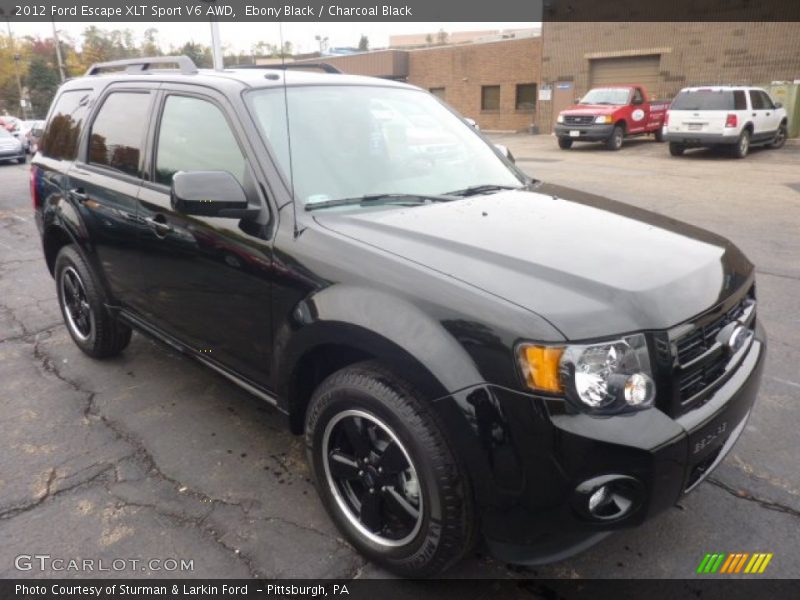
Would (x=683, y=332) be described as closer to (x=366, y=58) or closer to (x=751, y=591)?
(x=751, y=591)

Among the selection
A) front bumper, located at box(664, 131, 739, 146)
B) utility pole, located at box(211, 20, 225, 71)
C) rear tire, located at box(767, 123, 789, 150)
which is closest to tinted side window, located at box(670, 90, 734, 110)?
front bumper, located at box(664, 131, 739, 146)

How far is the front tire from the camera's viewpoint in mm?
2062

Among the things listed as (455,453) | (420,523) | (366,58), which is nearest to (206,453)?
(420,523)

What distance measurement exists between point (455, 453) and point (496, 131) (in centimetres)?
3285

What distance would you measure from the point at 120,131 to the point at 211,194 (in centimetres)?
158

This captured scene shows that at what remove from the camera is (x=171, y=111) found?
10.8 ft

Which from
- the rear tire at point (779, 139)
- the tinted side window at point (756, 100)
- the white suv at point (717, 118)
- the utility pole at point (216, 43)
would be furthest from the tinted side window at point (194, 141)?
the rear tire at point (779, 139)

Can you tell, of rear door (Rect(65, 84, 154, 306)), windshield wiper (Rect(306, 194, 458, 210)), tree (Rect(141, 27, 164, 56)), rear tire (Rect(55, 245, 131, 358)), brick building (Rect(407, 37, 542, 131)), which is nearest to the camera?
windshield wiper (Rect(306, 194, 458, 210))

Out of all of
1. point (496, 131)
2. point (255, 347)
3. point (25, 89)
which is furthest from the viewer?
point (25, 89)

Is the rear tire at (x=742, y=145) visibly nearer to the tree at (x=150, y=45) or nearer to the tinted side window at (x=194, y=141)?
the tinted side window at (x=194, y=141)

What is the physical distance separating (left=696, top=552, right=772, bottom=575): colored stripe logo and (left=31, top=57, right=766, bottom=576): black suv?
52 centimetres

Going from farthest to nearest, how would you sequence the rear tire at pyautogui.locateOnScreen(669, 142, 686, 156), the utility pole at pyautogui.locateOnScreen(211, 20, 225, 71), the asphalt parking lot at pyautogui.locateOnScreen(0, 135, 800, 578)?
1. the rear tire at pyautogui.locateOnScreen(669, 142, 686, 156)
2. the utility pole at pyautogui.locateOnScreen(211, 20, 225, 71)
3. the asphalt parking lot at pyautogui.locateOnScreen(0, 135, 800, 578)

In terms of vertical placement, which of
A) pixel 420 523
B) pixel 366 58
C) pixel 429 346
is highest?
pixel 366 58

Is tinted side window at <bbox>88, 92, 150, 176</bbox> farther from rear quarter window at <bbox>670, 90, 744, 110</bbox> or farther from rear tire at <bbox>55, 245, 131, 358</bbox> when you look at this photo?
rear quarter window at <bbox>670, 90, 744, 110</bbox>
